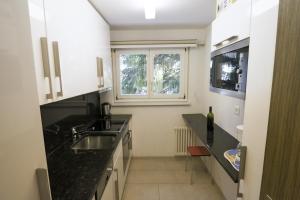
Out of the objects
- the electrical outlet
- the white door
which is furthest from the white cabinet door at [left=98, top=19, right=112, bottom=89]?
the white door

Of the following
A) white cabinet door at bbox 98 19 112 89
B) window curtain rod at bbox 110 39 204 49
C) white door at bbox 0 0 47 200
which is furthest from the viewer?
window curtain rod at bbox 110 39 204 49

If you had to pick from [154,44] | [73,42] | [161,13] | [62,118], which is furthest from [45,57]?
[154,44]

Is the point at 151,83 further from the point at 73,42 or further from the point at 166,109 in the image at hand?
the point at 73,42

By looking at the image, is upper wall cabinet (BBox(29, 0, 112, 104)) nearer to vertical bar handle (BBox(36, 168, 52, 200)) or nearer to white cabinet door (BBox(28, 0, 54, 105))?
white cabinet door (BBox(28, 0, 54, 105))

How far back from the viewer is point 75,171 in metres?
1.23

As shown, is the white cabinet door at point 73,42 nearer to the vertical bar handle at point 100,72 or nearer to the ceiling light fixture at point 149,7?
the vertical bar handle at point 100,72

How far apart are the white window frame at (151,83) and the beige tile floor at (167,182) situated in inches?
41.1

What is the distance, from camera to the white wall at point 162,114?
287 cm

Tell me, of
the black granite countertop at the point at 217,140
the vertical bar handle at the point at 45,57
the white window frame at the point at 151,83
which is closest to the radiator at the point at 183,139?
the black granite countertop at the point at 217,140

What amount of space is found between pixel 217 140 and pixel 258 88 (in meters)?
1.30

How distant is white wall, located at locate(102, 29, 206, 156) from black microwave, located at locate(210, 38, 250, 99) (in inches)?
53.2

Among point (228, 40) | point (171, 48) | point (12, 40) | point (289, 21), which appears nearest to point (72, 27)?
point (12, 40)

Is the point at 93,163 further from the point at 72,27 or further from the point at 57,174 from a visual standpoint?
the point at 72,27

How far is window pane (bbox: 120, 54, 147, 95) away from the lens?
9.93ft
